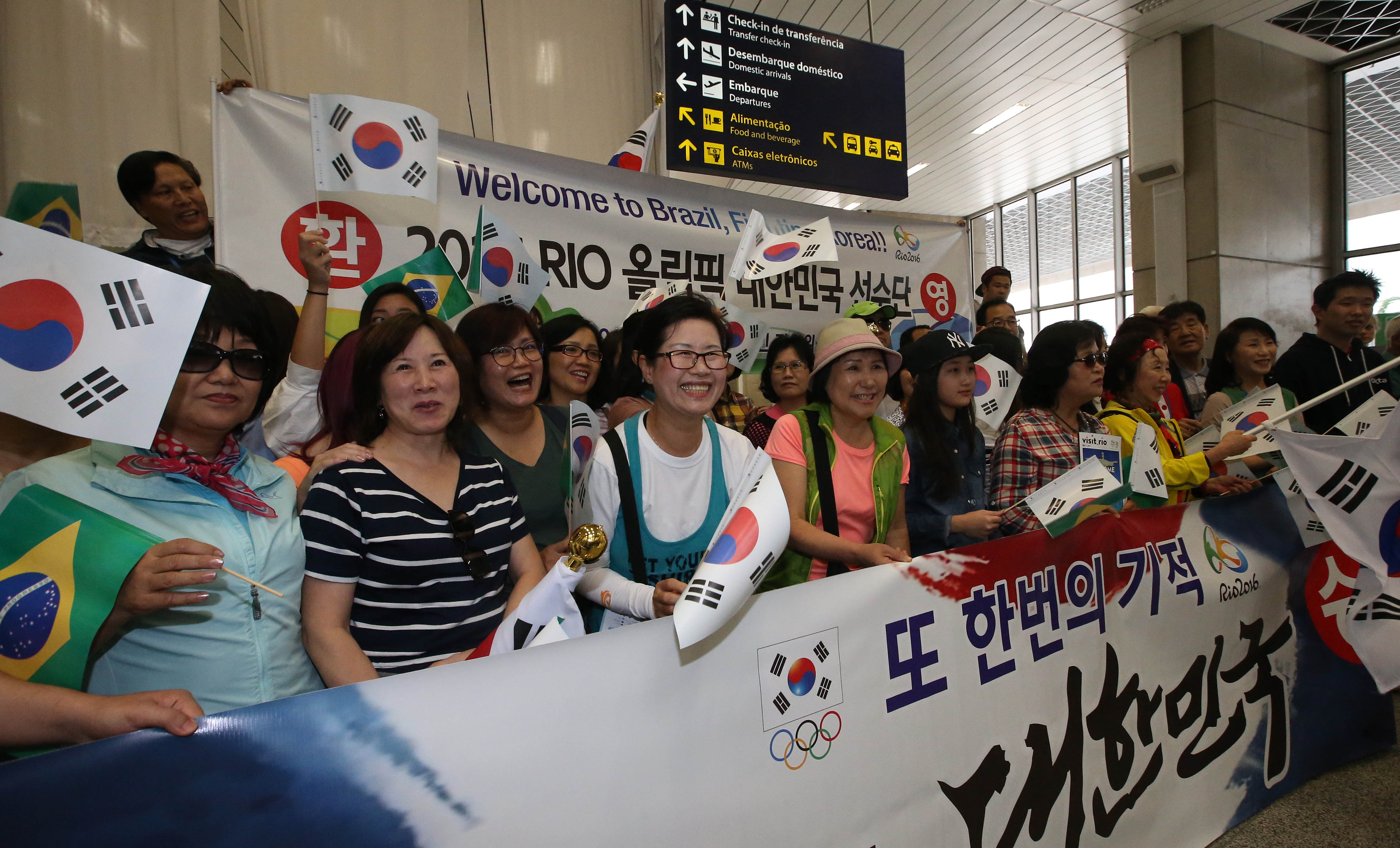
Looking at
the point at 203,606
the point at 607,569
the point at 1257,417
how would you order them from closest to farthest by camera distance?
1. the point at 203,606
2. the point at 607,569
3. the point at 1257,417

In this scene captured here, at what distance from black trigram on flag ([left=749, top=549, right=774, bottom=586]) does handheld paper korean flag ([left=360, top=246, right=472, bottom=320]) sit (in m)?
1.83

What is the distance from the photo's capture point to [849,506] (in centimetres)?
193

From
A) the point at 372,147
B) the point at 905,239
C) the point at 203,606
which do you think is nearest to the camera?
the point at 203,606

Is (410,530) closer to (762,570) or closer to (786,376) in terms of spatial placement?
(762,570)

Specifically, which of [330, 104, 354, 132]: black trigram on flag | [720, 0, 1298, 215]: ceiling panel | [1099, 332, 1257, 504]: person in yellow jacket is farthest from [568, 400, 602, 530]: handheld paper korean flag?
[720, 0, 1298, 215]: ceiling panel

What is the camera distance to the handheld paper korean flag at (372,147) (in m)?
2.11

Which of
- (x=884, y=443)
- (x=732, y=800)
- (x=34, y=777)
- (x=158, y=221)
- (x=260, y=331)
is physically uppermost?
(x=158, y=221)

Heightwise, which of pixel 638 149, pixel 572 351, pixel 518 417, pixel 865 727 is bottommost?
pixel 865 727

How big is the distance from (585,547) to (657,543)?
468 mm

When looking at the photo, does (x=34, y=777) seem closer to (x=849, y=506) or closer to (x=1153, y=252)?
(x=849, y=506)

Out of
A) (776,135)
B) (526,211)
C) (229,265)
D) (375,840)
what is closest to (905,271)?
(776,135)

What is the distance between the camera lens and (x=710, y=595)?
1136mm

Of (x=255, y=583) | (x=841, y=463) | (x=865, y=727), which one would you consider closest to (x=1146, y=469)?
(x=841, y=463)

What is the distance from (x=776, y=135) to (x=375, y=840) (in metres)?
3.41
